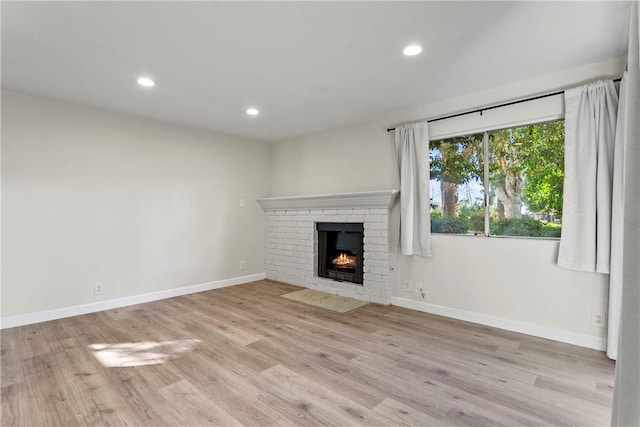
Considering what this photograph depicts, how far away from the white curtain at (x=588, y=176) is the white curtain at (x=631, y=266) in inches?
90.0

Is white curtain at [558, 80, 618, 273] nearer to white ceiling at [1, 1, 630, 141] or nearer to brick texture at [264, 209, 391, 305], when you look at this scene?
white ceiling at [1, 1, 630, 141]

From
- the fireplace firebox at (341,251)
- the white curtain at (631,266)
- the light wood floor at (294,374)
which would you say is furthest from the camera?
the fireplace firebox at (341,251)

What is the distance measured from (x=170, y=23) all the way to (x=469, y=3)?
1.85 meters

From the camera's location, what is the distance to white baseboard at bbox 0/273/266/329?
3.09 meters

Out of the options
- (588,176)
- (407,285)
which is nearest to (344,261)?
(407,285)

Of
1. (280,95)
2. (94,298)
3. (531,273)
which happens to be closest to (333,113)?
(280,95)

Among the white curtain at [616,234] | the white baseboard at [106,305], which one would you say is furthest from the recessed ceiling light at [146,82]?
the white curtain at [616,234]

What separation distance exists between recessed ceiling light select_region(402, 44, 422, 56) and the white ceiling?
6 cm

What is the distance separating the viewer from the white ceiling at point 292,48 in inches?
74.8

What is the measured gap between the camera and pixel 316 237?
4.64 meters

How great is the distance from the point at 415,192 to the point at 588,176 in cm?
148

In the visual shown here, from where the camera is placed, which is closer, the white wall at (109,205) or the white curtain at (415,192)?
the white wall at (109,205)

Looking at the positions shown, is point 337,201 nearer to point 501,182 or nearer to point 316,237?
point 316,237

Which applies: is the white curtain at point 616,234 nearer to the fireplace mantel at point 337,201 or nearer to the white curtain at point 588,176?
the white curtain at point 588,176
